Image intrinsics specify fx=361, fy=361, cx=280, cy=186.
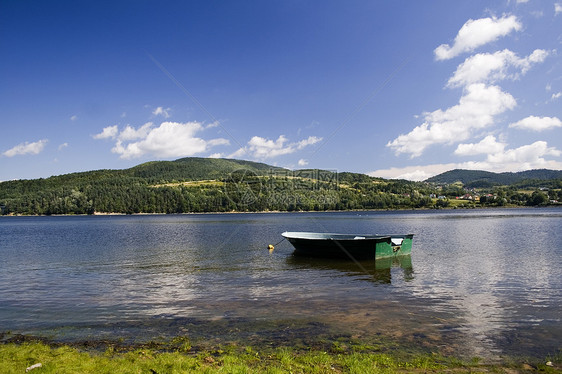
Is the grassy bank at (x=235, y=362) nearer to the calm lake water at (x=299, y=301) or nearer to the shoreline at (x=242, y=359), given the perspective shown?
the shoreline at (x=242, y=359)

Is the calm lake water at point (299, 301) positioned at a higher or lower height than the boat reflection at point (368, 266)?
higher

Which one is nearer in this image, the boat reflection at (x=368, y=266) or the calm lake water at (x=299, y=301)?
the calm lake water at (x=299, y=301)

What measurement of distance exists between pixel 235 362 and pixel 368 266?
20607 mm

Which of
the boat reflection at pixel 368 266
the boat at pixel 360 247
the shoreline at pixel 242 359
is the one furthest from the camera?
the boat at pixel 360 247

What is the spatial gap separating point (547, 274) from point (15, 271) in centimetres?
3892

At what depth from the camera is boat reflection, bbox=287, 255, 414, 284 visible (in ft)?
80.5

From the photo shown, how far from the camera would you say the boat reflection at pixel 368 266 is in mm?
24531

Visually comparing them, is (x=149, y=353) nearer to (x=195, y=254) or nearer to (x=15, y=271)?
(x=15, y=271)

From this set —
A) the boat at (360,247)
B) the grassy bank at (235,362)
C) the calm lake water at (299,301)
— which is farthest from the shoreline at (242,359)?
the boat at (360,247)

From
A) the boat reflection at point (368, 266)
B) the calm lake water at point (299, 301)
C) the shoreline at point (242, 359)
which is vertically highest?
the shoreline at point (242, 359)

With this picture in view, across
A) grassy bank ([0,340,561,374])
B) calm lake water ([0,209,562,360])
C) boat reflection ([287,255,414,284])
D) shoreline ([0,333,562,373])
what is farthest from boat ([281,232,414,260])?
grassy bank ([0,340,561,374])

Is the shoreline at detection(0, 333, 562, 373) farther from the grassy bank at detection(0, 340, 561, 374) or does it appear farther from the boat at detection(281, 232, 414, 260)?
the boat at detection(281, 232, 414, 260)

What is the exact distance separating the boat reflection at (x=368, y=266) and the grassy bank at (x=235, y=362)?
12.6 m

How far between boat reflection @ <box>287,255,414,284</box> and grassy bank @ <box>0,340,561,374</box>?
12.6m
